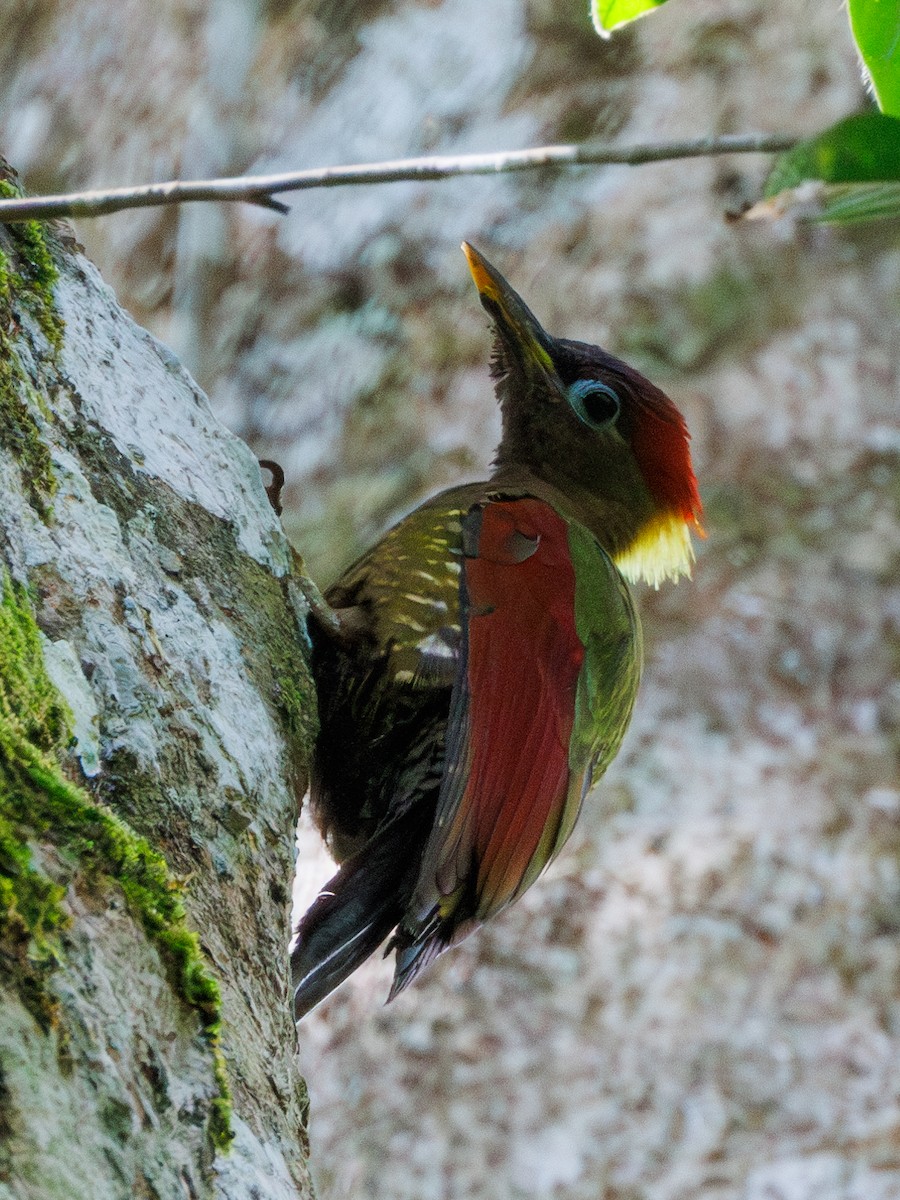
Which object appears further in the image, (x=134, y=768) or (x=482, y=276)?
(x=482, y=276)

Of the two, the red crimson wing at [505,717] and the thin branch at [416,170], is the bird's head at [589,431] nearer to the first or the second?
the red crimson wing at [505,717]

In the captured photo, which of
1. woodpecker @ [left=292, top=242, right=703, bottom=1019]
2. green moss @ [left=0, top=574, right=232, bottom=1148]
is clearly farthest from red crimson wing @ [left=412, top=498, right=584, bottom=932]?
green moss @ [left=0, top=574, right=232, bottom=1148]

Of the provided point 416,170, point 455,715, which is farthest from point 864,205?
point 455,715

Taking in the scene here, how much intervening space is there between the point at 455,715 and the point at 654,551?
131 centimetres

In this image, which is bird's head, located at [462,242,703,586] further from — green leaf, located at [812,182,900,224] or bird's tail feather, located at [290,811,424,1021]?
green leaf, located at [812,182,900,224]

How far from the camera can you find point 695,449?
15.6 feet

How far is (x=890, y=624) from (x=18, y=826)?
3.71 meters

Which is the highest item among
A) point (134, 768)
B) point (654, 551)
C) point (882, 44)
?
point (882, 44)

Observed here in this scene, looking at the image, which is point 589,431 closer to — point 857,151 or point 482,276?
point 482,276

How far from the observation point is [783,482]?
4594 mm

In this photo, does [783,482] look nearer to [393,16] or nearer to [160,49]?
[393,16]

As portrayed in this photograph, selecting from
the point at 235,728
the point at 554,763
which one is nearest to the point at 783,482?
the point at 554,763

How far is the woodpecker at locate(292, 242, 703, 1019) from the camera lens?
2207 millimetres

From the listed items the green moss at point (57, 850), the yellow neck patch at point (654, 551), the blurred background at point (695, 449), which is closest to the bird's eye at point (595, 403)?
the yellow neck patch at point (654, 551)
